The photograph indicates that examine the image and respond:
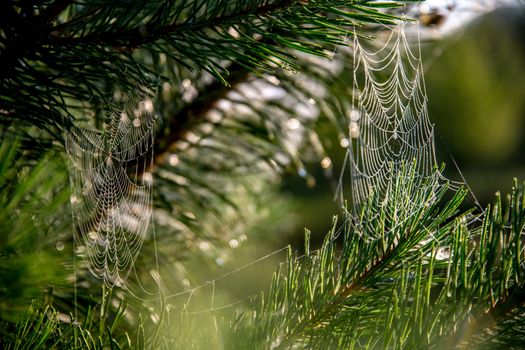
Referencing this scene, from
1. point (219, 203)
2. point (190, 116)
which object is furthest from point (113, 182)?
point (219, 203)

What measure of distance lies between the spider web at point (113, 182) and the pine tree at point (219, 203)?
14mm

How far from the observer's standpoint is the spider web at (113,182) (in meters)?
0.67

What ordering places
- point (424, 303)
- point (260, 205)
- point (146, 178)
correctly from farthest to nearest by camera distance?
point (260, 205), point (146, 178), point (424, 303)

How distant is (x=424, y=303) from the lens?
0.31 meters

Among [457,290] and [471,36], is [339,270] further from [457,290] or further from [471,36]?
[471,36]

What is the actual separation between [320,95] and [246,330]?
383mm

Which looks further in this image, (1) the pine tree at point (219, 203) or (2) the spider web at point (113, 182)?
(2) the spider web at point (113, 182)

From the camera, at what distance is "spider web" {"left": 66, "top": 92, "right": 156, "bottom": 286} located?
2.18ft

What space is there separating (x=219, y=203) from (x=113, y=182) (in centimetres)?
24

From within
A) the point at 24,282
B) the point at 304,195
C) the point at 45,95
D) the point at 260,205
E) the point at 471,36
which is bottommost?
the point at 304,195

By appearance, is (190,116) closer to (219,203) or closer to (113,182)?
(113,182)

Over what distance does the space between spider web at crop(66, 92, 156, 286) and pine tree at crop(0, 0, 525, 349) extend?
1 cm

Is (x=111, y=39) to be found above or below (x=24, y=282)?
above

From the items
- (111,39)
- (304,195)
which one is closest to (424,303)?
(111,39)
